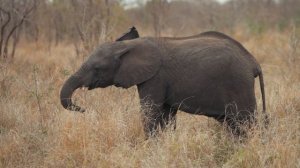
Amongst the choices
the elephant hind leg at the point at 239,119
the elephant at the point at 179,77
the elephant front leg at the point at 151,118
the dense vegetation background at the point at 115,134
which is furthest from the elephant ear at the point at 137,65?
the elephant hind leg at the point at 239,119

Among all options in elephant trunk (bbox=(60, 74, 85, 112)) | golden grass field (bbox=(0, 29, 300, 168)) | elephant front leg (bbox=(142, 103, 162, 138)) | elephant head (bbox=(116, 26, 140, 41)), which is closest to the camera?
golden grass field (bbox=(0, 29, 300, 168))

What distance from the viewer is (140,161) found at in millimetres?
5078

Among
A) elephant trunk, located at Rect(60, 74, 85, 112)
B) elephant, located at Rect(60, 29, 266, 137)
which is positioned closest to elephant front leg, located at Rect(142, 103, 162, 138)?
elephant, located at Rect(60, 29, 266, 137)

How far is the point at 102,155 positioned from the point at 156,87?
96cm

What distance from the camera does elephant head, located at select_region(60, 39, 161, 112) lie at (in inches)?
228

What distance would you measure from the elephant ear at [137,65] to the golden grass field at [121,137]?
15.9 inches

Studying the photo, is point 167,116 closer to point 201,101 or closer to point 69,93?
point 201,101

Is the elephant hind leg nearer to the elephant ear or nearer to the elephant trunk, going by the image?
the elephant ear

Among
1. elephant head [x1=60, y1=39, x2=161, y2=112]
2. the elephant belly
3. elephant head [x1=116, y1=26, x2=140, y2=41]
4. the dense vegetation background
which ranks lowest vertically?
the dense vegetation background

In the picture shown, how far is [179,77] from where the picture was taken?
576cm

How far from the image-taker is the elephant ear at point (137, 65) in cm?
577

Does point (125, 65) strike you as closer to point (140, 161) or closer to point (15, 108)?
point (140, 161)

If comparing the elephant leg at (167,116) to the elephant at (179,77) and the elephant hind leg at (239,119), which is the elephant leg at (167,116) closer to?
the elephant at (179,77)

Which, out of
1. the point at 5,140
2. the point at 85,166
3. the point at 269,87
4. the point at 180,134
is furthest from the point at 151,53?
the point at 269,87
